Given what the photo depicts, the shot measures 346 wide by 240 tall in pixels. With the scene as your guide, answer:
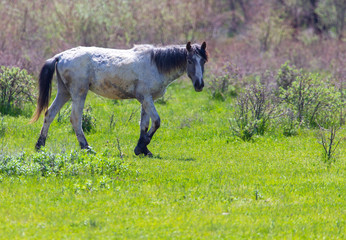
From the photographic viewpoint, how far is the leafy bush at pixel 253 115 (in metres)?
12.6

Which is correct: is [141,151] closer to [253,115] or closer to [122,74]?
[122,74]

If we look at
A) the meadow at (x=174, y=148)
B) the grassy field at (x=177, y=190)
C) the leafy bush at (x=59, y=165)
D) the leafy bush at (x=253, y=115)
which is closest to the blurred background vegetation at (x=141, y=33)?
the meadow at (x=174, y=148)

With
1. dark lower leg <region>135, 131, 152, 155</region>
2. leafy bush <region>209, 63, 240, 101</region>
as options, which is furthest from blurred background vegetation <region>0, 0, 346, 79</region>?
dark lower leg <region>135, 131, 152, 155</region>

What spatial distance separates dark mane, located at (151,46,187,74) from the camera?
432 inches

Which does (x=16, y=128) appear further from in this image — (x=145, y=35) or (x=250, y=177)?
(x=145, y=35)

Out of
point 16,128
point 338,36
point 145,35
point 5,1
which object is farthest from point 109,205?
point 338,36

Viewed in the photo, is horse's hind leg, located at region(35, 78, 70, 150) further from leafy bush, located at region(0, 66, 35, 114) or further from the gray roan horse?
leafy bush, located at region(0, 66, 35, 114)

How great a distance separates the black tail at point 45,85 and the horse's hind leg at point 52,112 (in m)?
0.16

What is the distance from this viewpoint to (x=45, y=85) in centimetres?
1103

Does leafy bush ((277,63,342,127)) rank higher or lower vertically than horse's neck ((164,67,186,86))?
lower

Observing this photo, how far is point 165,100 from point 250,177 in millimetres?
8065

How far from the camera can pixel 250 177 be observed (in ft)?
30.2

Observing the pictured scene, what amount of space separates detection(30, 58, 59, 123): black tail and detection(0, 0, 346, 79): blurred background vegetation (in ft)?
21.6

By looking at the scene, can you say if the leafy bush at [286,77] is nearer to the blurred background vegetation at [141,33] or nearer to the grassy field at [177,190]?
the blurred background vegetation at [141,33]
